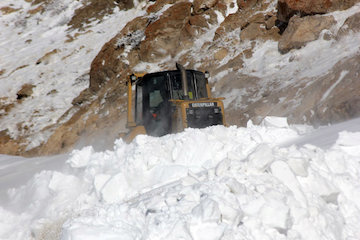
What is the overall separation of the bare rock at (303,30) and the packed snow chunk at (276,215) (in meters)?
9.70

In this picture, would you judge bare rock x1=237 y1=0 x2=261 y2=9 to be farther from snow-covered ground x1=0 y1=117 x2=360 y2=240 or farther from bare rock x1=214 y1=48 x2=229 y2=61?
snow-covered ground x1=0 y1=117 x2=360 y2=240

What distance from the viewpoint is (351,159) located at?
3.23m

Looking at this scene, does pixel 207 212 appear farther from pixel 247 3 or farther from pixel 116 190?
pixel 247 3

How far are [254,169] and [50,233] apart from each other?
2.33 m

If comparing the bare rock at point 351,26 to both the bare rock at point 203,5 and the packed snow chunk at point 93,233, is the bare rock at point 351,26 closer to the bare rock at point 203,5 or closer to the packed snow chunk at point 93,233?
the bare rock at point 203,5

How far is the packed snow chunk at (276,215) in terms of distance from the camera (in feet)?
8.20

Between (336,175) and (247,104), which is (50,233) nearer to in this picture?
(336,175)

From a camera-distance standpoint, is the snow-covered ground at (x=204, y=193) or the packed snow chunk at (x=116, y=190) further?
the packed snow chunk at (x=116, y=190)

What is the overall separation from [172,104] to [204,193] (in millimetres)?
3434

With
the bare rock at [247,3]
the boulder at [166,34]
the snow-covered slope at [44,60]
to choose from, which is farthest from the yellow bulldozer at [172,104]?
the snow-covered slope at [44,60]

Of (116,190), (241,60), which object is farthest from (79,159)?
(241,60)

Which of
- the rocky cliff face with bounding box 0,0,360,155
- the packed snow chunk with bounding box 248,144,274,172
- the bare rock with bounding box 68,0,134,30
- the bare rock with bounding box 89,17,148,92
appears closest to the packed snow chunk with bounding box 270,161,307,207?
the packed snow chunk with bounding box 248,144,274,172

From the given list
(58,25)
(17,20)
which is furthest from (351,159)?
(17,20)

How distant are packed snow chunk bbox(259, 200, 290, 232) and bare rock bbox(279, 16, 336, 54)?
9.70 meters
